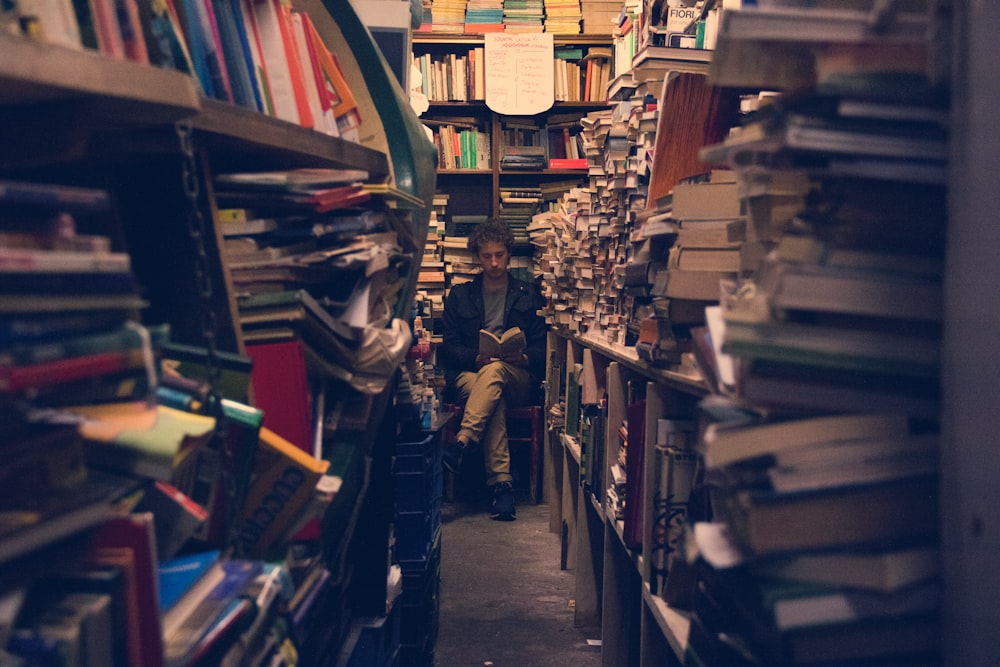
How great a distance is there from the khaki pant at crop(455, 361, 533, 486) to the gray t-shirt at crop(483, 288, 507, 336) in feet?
1.22

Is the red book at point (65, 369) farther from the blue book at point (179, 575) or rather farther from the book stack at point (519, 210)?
the book stack at point (519, 210)

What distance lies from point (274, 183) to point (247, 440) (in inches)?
16.0

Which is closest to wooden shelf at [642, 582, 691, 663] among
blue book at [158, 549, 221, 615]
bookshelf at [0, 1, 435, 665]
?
bookshelf at [0, 1, 435, 665]

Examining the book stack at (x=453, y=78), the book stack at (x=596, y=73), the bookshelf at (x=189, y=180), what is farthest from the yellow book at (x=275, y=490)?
the book stack at (x=596, y=73)

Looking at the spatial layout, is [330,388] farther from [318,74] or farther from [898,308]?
[898,308]

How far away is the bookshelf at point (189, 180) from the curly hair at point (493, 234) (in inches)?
108

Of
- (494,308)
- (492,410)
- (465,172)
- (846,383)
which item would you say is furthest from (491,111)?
(846,383)

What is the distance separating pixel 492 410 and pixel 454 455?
0.97 ft

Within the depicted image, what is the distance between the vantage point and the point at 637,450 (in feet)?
6.61

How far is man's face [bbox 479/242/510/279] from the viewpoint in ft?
16.5

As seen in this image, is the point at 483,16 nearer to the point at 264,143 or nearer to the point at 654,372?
the point at 654,372

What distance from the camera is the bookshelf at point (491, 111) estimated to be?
Answer: 17.5ft

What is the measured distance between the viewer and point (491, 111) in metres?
5.45

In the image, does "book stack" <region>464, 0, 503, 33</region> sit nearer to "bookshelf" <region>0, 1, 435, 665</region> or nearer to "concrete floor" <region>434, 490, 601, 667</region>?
"concrete floor" <region>434, 490, 601, 667</region>
